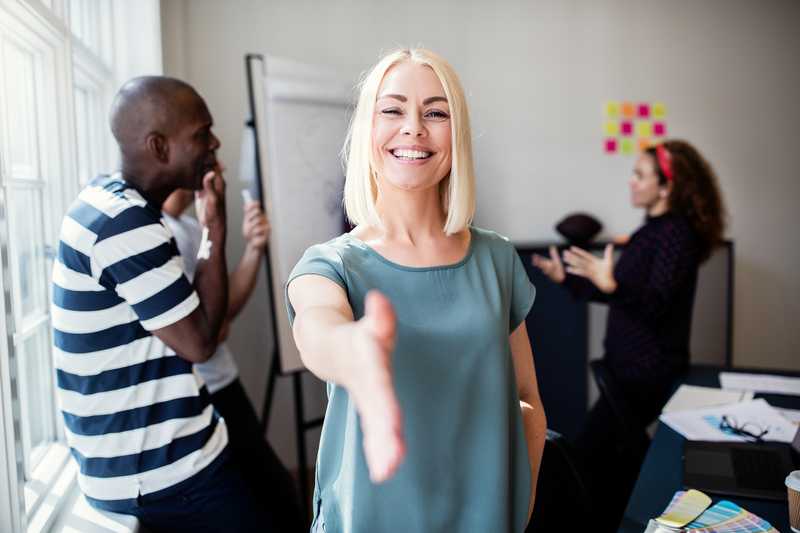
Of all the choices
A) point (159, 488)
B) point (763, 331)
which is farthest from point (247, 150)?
point (763, 331)

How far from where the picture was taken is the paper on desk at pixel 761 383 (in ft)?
7.08

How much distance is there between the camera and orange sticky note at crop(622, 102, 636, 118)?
11.7 ft

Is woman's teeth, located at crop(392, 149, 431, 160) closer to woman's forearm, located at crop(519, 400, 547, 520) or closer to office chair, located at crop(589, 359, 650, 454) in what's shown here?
woman's forearm, located at crop(519, 400, 547, 520)

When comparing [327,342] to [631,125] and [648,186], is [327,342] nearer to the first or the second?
[648,186]

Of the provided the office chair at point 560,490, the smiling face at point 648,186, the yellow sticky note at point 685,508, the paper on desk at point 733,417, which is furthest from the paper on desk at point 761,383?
the office chair at point 560,490

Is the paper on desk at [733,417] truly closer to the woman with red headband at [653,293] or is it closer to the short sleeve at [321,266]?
the woman with red headband at [653,293]

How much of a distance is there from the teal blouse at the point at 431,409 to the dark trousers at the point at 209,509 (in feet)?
1.70

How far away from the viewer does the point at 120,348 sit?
4.43 ft

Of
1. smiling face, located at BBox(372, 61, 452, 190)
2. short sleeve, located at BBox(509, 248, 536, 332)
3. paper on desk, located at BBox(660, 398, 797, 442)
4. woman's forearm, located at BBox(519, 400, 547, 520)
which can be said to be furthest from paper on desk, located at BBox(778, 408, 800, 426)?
smiling face, located at BBox(372, 61, 452, 190)

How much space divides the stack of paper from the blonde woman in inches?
13.1

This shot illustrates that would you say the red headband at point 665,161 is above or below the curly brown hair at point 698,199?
above

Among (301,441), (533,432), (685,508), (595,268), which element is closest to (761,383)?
(595,268)

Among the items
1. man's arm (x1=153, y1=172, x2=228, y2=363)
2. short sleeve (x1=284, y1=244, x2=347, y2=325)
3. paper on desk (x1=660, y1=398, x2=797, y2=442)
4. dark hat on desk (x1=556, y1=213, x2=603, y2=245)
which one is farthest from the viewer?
dark hat on desk (x1=556, y1=213, x2=603, y2=245)

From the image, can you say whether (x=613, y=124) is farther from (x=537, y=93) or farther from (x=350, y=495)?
(x=350, y=495)
